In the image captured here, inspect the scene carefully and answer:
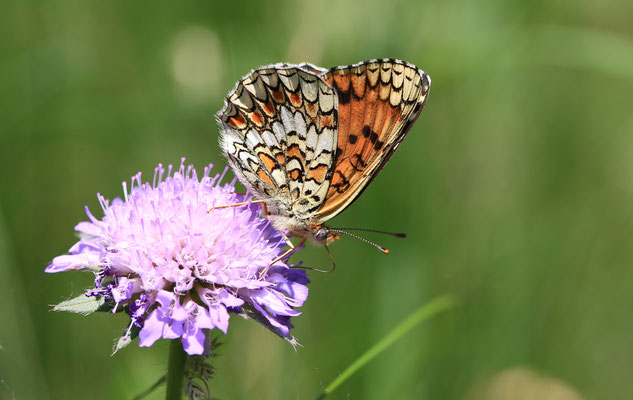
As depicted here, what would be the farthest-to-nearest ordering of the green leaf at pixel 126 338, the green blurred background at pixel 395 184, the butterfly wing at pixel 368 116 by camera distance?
the green blurred background at pixel 395 184, the butterfly wing at pixel 368 116, the green leaf at pixel 126 338

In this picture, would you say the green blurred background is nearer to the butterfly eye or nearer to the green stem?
the green stem

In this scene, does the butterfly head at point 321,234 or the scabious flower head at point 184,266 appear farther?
the butterfly head at point 321,234

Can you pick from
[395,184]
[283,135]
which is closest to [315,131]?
[283,135]

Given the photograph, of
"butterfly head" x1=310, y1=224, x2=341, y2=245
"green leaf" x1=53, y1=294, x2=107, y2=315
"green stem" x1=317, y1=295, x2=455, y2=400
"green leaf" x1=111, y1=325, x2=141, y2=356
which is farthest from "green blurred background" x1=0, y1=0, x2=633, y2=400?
"green leaf" x1=111, y1=325, x2=141, y2=356

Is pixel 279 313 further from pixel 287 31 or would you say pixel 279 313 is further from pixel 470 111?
pixel 470 111

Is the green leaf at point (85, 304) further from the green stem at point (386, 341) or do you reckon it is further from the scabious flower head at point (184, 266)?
the green stem at point (386, 341)

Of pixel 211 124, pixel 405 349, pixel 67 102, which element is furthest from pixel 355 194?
pixel 67 102

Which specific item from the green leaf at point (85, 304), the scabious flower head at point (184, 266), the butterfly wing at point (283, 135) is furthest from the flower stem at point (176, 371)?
the butterfly wing at point (283, 135)
